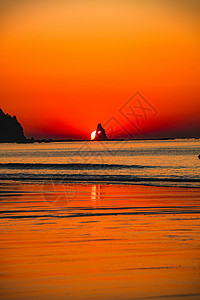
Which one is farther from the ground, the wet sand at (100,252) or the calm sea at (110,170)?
the calm sea at (110,170)

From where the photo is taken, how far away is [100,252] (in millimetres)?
9195

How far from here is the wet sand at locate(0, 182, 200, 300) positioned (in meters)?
6.97

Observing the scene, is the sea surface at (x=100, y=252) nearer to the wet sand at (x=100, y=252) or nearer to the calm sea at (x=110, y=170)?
the wet sand at (x=100, y=252)

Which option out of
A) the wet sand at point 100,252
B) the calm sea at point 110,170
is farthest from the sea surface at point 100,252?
the calm sea at point 110,170

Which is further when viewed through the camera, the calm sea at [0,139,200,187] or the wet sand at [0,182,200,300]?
the calm sea at [0,139,200,187]

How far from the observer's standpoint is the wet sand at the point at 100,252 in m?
6.97

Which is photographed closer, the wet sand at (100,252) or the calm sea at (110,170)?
the wet sand at (100,252)

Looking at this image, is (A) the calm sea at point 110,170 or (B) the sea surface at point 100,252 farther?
(A) the calm sea at point 110,170

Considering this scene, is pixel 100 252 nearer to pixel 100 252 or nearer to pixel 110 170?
pixel 100 252

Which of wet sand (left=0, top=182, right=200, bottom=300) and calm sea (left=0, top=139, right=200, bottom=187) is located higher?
calm sea (left=0, top=139, right=200, bottom=187)

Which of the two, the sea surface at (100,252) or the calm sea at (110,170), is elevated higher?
the calm sea at (110,170)

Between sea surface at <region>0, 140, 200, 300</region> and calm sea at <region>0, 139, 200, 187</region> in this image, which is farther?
calm sea at <region>0, 139, 200, 187</region>

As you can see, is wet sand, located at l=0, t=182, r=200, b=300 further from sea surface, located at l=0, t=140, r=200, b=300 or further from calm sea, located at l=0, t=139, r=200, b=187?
calm sea, located at l=0, t=139, r=200, b=187

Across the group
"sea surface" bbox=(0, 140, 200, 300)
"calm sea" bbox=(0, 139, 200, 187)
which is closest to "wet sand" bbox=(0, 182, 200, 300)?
"sea surface" bbox=(0, 140, 200, 300)
